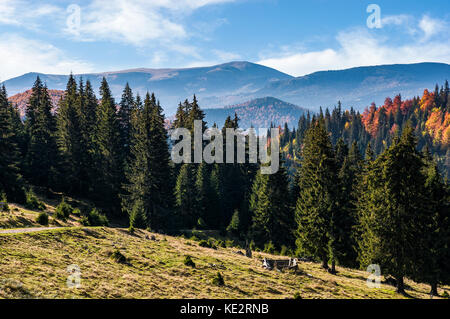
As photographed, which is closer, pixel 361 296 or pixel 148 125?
pixel 361 296

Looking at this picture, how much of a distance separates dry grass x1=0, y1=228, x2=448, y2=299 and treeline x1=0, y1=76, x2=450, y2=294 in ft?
18.2

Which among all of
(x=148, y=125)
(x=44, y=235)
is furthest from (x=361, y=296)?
(x=148, y=125)

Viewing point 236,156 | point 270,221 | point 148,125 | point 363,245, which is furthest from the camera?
point 236,156

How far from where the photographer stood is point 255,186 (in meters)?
57.6

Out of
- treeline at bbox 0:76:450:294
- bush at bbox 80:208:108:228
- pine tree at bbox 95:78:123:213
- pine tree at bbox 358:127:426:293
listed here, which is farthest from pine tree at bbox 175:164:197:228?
pine tree at bbox 358:127:426:293

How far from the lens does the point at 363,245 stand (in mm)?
32781

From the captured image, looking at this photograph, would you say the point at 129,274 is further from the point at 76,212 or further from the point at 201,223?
the point at 201,223

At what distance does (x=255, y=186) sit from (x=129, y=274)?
4067cm

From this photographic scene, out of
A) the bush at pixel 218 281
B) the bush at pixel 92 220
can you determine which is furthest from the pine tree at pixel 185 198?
the bush at pixel 218 281

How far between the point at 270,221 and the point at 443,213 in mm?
23495

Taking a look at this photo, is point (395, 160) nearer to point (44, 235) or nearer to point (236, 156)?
point (44, 235)

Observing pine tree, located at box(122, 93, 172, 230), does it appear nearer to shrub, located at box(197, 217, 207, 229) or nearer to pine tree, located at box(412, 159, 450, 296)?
shrub, located at box(197, 217, 207, 229)

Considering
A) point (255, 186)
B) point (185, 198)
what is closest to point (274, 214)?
point (255, 186)

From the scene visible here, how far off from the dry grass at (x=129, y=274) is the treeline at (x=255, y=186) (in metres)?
5.55
